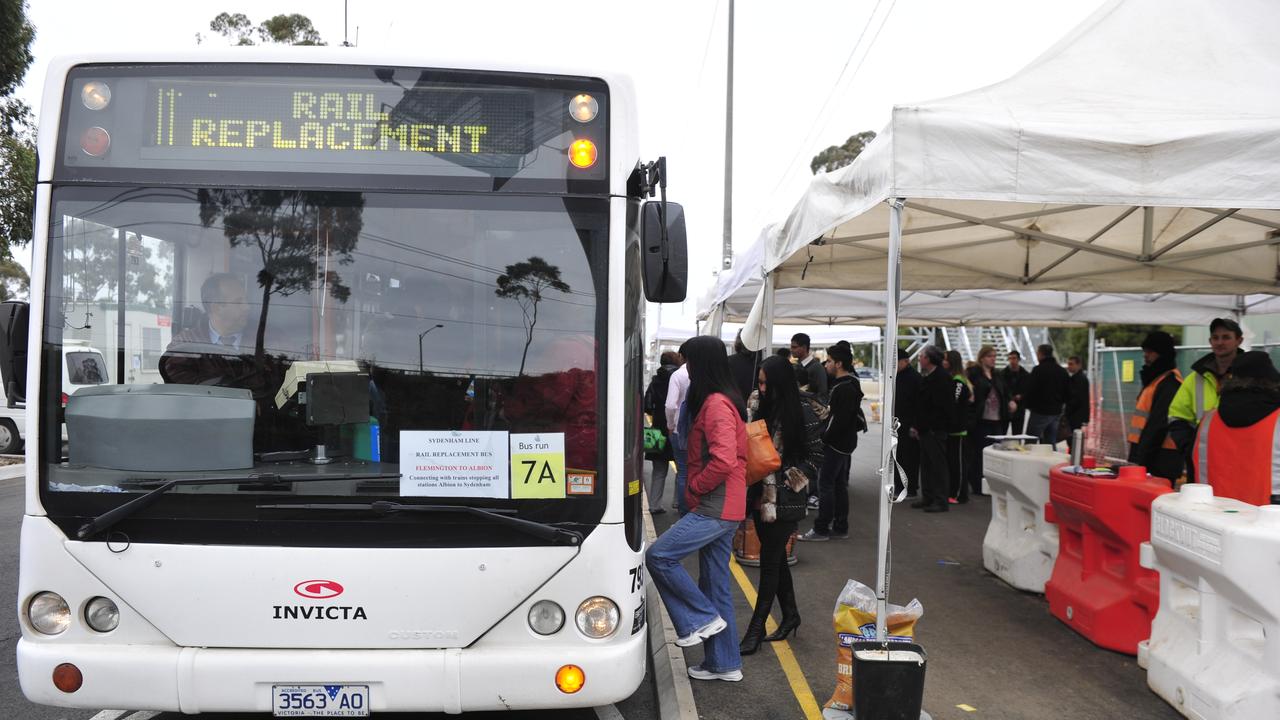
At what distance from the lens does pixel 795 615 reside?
5859mm

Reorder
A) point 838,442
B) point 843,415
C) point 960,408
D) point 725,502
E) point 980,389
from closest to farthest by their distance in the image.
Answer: point 725,502, point 843,415, point 838,442, point 960,408, point 980,389

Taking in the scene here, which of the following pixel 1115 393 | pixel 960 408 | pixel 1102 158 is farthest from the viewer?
pixel 1115 393

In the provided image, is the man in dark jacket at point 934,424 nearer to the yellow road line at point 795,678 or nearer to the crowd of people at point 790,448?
the crowd of people at point 790,448

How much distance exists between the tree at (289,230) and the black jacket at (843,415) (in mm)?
5728

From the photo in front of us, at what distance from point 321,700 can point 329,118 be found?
2.31 metres

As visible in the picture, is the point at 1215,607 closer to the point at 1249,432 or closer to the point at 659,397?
the point at 1249,432

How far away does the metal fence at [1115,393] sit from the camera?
15695 millimetres

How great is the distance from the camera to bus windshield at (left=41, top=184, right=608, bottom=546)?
144 inches

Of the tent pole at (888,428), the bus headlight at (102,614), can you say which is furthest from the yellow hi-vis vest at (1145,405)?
the bus headlight at (102,614)

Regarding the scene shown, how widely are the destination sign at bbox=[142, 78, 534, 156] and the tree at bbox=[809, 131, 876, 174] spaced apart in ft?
95.1

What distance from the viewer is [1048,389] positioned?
1217 cm

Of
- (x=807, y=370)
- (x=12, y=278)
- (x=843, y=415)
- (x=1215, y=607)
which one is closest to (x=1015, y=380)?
(x=807, y=370)

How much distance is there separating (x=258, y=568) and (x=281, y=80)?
1.95 metres

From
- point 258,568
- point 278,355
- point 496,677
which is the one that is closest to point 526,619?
point 496,677
